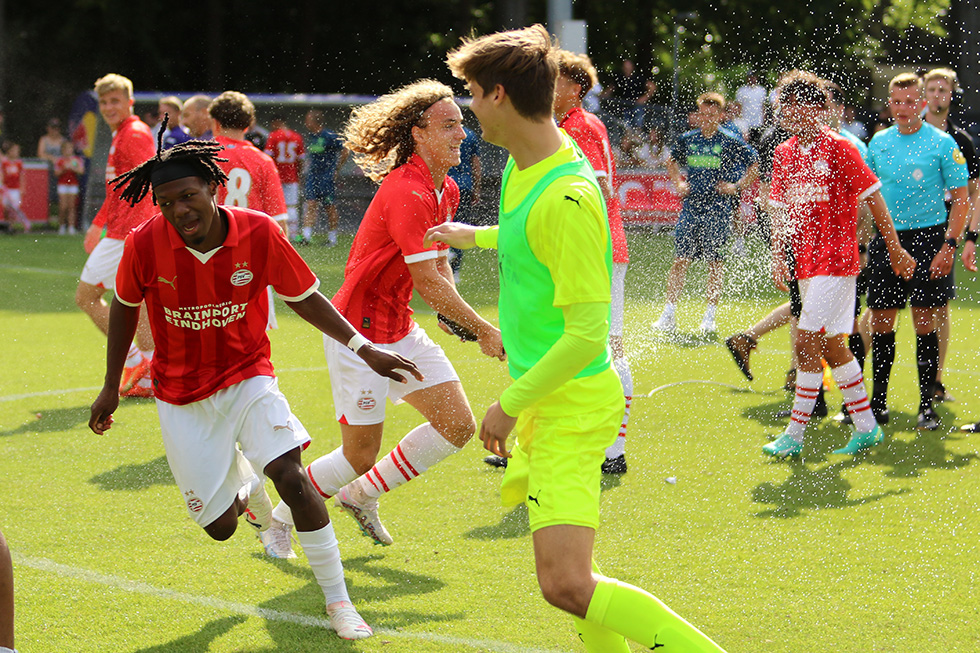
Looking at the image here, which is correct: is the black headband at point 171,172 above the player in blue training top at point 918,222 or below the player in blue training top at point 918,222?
above

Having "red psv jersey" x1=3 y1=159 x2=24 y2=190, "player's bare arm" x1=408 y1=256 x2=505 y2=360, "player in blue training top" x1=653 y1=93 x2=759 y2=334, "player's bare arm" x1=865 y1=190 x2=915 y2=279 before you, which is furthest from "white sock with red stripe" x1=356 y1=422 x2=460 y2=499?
"red psv jersey" x1=3 y1=159 x2=24 y2=190

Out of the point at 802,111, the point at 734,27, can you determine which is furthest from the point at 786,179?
the point at 734,27

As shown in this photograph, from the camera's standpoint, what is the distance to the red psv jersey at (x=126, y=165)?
841 cm

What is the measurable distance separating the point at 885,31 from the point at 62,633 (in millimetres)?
31395

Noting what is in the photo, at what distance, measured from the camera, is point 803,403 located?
6.93 metres

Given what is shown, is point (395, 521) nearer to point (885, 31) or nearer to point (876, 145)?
point (876, 145)

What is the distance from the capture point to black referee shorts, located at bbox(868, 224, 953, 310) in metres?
7.67

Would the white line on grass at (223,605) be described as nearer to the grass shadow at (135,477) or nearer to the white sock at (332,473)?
the white sock at (332,473)

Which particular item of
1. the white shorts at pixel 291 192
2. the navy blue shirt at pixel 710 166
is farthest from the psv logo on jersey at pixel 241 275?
the white shorts at pixel 291 192

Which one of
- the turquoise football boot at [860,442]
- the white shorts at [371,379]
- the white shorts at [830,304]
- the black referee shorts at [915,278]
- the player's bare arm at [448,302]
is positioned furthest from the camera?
the black referee shorts at [915,278]

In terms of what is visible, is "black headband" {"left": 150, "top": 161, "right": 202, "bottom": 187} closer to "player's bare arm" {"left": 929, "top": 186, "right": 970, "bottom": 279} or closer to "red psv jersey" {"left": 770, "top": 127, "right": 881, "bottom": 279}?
"red psv jersey" {"left": 770, "top": 127, "right": 881, "bottom": 279}

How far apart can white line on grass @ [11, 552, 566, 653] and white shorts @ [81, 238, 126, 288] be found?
3625mm

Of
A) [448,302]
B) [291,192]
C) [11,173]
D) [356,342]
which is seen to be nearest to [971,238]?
[448,302]

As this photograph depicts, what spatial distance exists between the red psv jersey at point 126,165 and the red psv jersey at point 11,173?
1465 centimetres
